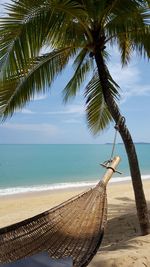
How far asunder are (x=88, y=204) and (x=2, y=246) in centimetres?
94

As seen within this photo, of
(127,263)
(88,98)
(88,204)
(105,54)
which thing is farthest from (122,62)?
(127,263)

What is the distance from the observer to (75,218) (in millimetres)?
3586

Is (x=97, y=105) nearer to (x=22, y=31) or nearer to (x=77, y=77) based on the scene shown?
(x=77, y=77)

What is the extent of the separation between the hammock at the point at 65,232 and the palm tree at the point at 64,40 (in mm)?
709

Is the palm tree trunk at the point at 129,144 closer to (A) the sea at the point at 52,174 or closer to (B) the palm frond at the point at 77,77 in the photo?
(B) the palm frond at the point at 77,77

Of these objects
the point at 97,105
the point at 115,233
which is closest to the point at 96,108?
the point at 97,105

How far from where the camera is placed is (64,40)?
14.8 ft

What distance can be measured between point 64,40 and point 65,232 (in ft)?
7.01

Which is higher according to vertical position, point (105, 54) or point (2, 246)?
point (105, 54)

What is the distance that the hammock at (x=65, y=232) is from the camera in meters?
2.92

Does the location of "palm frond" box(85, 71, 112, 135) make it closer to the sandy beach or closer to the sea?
the sandy beach

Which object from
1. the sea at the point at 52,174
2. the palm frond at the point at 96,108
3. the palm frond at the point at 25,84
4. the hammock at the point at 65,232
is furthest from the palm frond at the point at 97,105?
the sea at the point at 52,174

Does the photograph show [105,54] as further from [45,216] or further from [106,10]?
[45,216]

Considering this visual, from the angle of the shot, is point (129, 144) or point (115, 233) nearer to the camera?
point (129, 144)
